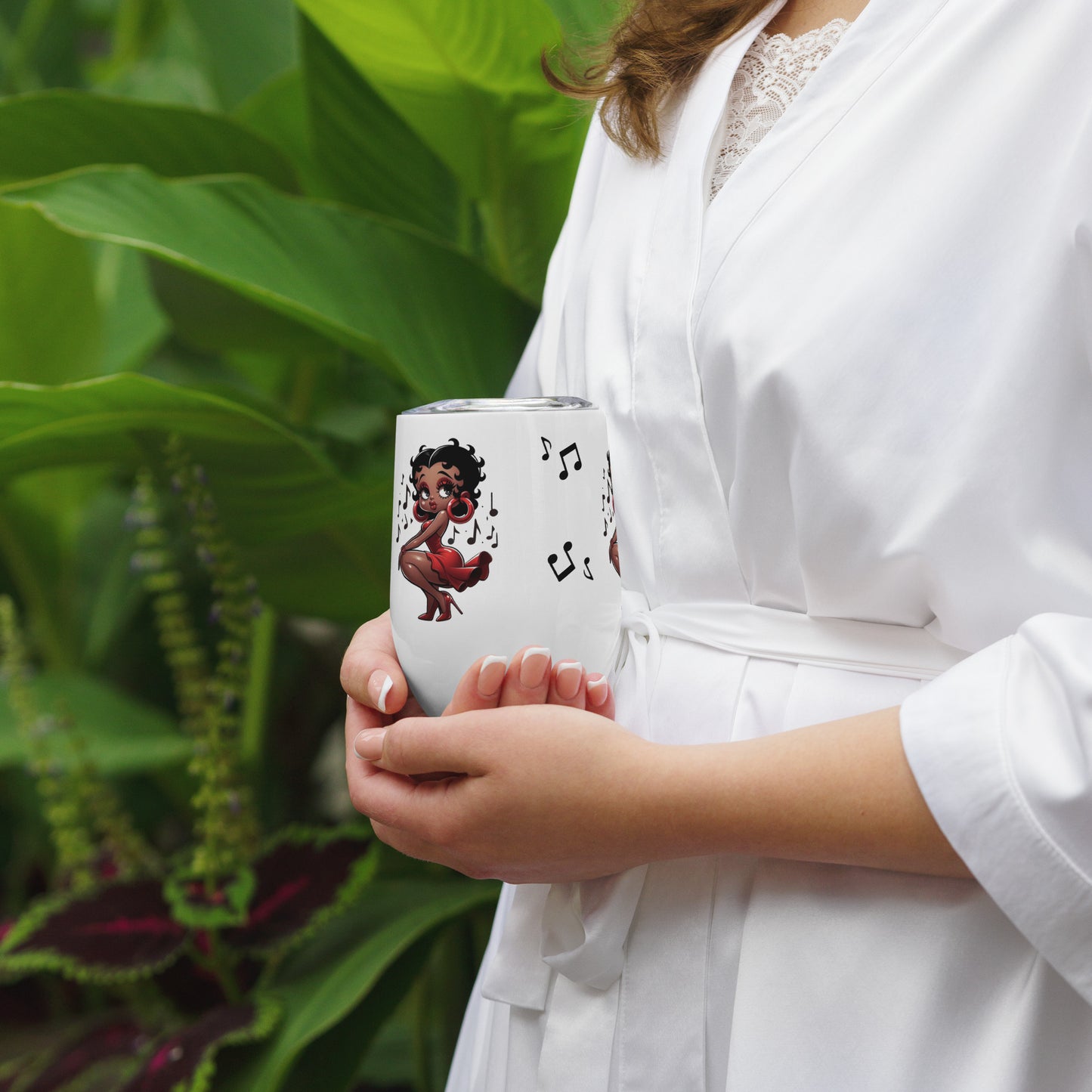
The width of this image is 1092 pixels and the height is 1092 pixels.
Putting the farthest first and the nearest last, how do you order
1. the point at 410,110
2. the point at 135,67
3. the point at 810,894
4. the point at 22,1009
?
the point at 135,67 < the point at 22,1009 < the point at 410,110 < the point at 810,894

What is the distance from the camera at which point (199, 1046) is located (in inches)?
32.8

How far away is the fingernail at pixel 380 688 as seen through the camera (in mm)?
462

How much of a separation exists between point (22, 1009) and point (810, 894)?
123 centimetres

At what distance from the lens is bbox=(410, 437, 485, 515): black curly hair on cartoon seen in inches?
16.0

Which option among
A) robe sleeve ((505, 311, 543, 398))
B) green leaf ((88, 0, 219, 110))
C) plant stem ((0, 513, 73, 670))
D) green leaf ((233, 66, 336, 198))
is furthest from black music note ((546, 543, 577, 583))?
green leaf ((88, 0, 219, 110))

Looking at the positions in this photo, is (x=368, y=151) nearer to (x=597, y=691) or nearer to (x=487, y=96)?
(x=487, y=96)

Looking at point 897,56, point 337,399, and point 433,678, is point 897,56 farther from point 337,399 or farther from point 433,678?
point 337,399

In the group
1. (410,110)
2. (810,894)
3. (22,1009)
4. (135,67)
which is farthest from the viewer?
(135,67)

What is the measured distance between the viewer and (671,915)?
1.54ft

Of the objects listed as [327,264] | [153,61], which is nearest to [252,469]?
[327,264]

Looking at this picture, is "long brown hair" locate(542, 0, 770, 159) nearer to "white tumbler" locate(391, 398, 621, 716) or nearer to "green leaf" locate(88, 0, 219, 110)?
"white tumbler" locate(391, 398, 621, 716)

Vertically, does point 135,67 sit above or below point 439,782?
above

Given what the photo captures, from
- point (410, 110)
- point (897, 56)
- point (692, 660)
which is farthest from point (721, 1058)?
point (410, 110)

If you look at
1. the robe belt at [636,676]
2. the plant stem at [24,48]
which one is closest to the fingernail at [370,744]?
the robe belt at [636,676]
